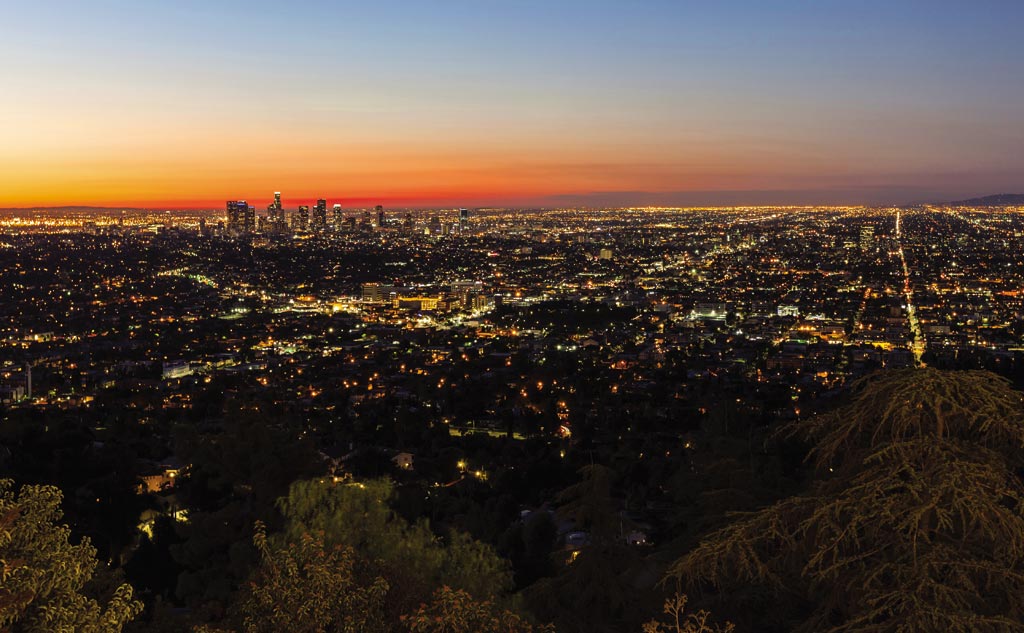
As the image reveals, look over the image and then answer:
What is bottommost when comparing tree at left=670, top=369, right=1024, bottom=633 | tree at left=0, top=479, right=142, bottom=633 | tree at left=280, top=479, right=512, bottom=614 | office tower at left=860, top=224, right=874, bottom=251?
office tower at left=860, top=224, right=874, bottom=251

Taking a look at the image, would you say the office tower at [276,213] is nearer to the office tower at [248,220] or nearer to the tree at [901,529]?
the office tower at [248,220]

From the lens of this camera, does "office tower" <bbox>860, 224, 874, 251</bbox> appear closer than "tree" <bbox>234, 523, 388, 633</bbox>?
No

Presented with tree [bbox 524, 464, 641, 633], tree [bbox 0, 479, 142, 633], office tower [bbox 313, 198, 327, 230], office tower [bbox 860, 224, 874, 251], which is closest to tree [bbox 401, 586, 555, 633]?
tree [bbox 0, 479, 142, 633]

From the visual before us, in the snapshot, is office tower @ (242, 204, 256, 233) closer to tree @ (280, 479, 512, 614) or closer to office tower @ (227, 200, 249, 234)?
office tower @ (227, 200, 249, 234)

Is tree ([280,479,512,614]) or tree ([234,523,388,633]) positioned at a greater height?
tree ([234,523,388,633])

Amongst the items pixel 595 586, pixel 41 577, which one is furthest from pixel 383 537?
pixel 41 577

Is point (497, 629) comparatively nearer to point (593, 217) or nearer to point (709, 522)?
point (709, 522)

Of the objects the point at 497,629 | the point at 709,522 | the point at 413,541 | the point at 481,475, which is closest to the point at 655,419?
the point at 481,475
